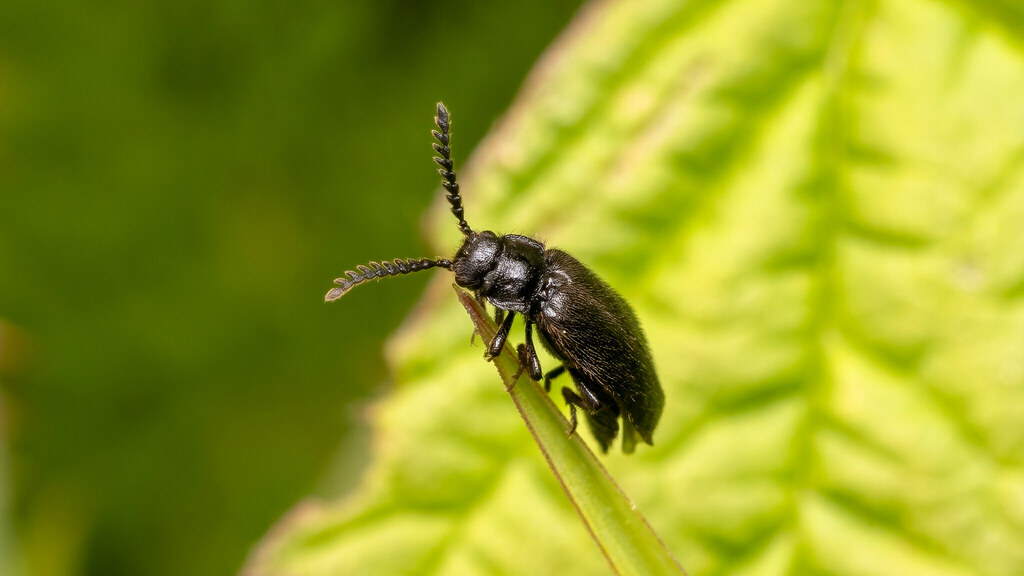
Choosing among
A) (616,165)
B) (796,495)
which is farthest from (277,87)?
(796,495)

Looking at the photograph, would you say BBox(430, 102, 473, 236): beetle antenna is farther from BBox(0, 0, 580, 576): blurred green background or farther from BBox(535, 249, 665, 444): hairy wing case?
BBox(0, 0, 580, 576): blurred green background

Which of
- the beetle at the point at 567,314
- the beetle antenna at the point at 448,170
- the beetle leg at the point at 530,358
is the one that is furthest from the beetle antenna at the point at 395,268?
the beetle leg at the point at 530,358

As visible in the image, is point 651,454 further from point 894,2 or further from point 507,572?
point 894,2

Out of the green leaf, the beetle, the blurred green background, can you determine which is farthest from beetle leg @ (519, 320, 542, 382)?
the blurred green background

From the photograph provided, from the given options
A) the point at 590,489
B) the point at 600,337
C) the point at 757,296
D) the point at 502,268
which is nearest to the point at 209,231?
the point at 502,268

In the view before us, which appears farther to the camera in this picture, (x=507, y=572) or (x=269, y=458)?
(x=269, y=458)
